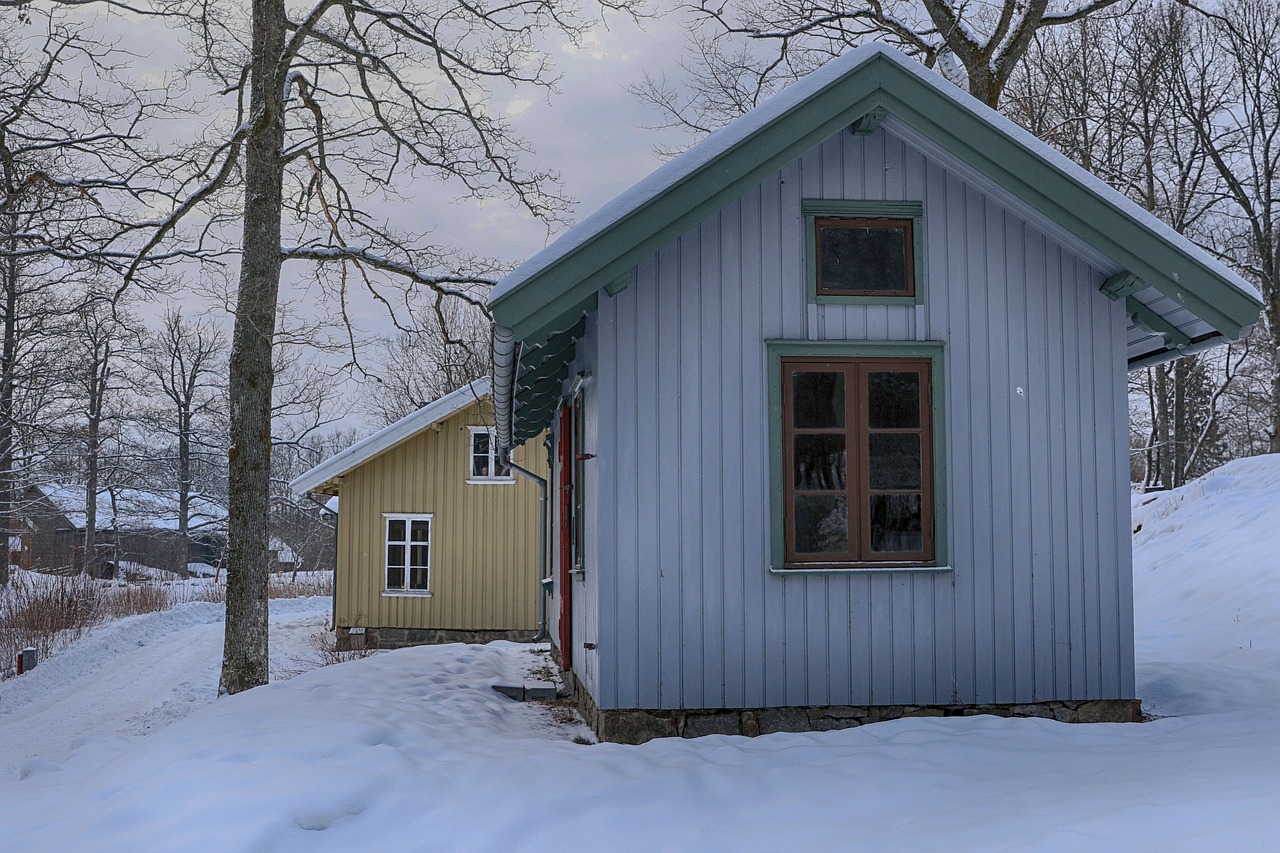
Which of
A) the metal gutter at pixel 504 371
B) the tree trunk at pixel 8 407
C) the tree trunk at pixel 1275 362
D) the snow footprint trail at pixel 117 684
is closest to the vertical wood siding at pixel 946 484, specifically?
the metal gutter at pixel 504 371

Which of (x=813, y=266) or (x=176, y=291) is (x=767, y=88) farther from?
(x=813, y=266)

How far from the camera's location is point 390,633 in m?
18.4

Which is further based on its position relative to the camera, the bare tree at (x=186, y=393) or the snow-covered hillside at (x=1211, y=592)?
the bare tree at (x=186, y=393)

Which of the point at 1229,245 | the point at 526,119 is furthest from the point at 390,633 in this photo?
the point at 1229,245

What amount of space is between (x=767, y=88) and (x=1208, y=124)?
474 inches

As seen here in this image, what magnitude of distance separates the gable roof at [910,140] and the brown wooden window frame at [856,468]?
4.21 ft

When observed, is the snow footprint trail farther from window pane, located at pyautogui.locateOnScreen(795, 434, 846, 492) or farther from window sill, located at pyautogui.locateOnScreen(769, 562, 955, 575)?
window pane, located at pyautogui.locateOnScreen(795, 434, 846, 492)

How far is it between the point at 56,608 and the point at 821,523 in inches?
668

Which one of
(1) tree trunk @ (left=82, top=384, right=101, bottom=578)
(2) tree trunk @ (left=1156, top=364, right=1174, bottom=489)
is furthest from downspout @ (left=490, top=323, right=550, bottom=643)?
(1) tree trunk @ (left=82, top=384, right=101, bottom=578)

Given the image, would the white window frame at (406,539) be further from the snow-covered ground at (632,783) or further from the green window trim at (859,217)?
the green window trim at (859,217)

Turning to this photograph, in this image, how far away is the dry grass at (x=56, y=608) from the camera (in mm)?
17172

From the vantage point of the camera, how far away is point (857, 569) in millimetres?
6785

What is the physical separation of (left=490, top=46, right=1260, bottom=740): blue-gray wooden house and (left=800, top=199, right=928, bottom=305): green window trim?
2cm

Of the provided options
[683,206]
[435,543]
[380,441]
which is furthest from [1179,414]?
[683,206]
